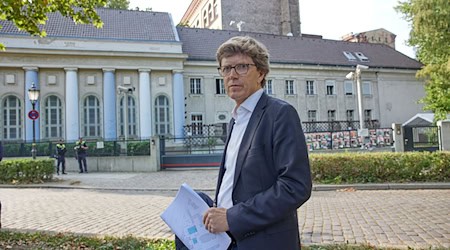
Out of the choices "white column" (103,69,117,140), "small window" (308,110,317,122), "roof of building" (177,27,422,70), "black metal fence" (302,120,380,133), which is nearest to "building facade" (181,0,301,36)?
"roof of building" (177,27,422,70)

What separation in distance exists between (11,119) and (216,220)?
97.5ft

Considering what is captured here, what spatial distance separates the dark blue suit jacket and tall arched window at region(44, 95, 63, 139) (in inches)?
1127

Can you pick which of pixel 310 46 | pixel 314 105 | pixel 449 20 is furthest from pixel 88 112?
pixel 449 20

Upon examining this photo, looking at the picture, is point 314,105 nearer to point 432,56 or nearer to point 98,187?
point 432,56

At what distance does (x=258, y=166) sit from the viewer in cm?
183

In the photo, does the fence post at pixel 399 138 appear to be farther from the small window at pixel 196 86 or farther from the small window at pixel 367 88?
the small window at pixel 367 88

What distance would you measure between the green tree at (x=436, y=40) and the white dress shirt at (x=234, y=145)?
23.4 meters

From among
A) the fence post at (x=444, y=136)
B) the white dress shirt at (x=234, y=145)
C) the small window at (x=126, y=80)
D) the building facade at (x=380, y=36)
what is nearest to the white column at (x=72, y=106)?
the small window at (x=126, y=80)

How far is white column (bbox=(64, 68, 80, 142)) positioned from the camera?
2698cm

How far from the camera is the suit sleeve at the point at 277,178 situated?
5.64ft

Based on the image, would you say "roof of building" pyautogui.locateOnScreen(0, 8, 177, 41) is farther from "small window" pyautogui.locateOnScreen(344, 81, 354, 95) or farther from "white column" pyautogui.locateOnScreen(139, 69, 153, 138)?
"small window" pyautogui.locateOnScreen(344, 81, 354, 95)

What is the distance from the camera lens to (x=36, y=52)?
26.1m

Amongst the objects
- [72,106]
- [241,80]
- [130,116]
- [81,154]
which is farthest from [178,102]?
[241,80]

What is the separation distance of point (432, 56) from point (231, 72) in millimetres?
33704
